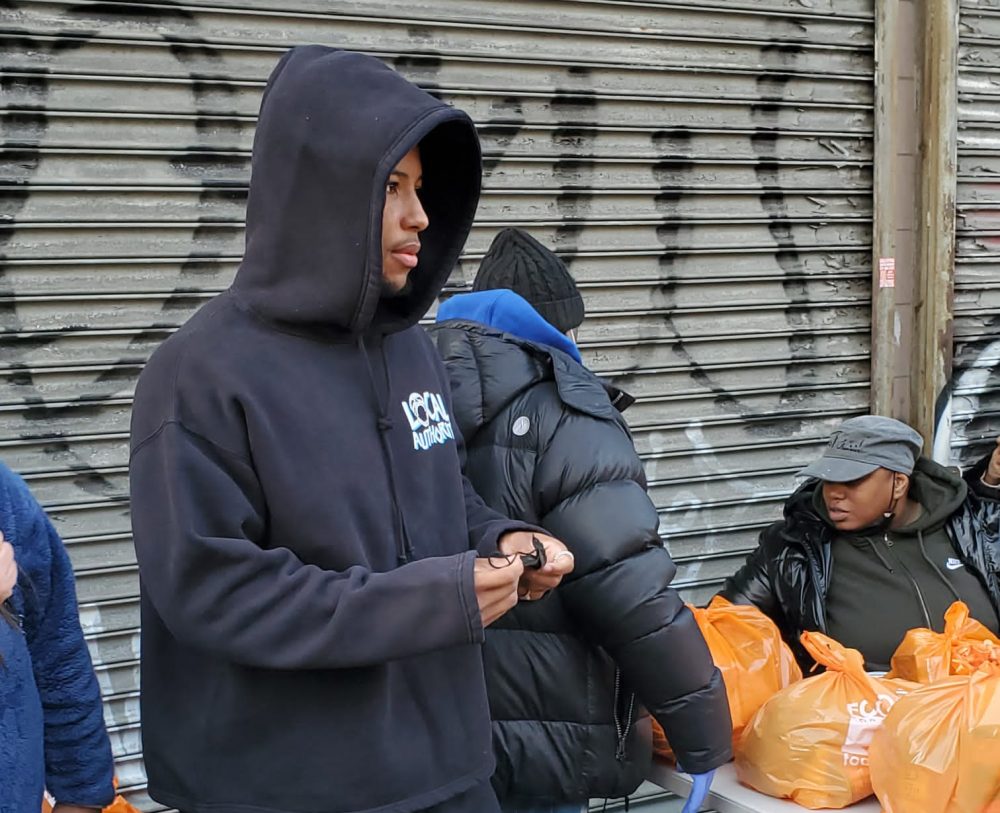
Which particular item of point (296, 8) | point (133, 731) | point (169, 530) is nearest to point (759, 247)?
point (296, 8)

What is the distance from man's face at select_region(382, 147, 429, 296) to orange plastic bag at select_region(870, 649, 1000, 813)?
5.10ft

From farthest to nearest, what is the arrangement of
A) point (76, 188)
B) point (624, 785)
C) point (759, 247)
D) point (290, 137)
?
1. point (759, 247)
2. point (76, 188)
3. point (624, 785)
4. point (290, 137)

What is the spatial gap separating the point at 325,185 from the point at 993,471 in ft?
9.56

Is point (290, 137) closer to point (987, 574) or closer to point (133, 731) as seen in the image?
point (133, 731)

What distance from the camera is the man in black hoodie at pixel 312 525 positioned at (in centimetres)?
157

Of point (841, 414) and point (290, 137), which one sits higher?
point (290, 137)

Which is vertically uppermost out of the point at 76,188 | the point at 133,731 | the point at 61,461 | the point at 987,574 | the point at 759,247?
the point at 76,188

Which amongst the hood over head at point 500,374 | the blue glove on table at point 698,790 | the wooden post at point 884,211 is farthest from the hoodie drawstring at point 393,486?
the wooden post at point 884,211

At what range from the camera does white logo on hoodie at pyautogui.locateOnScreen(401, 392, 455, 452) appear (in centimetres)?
187

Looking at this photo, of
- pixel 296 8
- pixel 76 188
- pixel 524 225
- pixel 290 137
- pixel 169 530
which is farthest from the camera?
pixel 524 225

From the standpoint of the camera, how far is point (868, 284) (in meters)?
4.81

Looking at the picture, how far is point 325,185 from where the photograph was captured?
67.7 inches

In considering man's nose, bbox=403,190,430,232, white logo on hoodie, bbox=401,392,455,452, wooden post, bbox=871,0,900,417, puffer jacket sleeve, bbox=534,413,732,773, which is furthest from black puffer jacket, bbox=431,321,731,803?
wooden post, bbox=871,0,900,417

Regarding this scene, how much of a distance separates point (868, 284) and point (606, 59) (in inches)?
59.7
